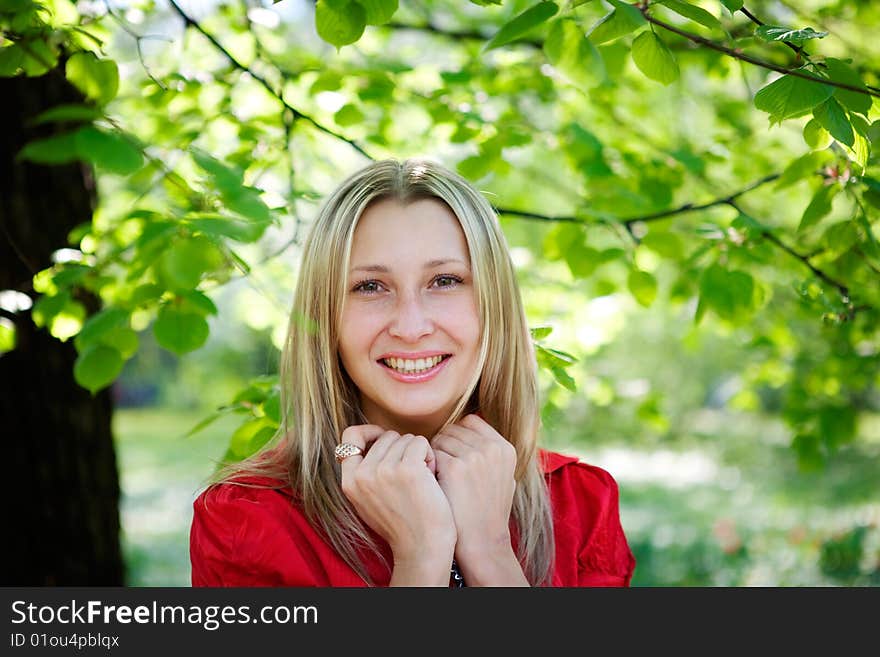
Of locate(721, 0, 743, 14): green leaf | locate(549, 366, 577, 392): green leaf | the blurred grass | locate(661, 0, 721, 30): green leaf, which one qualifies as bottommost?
locate(549, 366, 577, 392): green leaf

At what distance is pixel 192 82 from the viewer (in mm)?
3014

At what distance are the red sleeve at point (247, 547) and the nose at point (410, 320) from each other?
466 mm

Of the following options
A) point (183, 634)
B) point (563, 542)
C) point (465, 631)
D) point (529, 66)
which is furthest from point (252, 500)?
point (529, 66)

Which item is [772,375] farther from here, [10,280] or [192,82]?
[10,280]

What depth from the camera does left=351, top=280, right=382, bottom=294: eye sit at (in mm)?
1942

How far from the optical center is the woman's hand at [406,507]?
5.70 ft

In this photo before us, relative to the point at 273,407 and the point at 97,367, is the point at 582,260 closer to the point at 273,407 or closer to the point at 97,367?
the point at 273,407

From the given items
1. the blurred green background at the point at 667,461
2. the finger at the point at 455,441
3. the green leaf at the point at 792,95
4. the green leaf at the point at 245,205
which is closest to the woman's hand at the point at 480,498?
the finger at the point at 455,441

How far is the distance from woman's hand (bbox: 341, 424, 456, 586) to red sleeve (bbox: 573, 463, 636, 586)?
48cm

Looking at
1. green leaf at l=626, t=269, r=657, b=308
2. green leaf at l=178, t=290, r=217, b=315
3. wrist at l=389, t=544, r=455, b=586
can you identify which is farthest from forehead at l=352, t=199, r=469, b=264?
green leaf at l=626, t=269, r=657, b=308

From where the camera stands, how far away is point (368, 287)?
195cm

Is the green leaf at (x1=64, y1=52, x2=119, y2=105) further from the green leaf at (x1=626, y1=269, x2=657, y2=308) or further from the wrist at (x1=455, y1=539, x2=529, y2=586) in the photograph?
the green leaf at (x1=626, y1=269, x2=657, y2=308)

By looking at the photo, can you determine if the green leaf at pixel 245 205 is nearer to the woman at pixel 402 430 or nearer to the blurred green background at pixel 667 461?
the woman at pixel 402 430

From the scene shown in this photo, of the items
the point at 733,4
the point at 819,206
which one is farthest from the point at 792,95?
the point at 819,206
